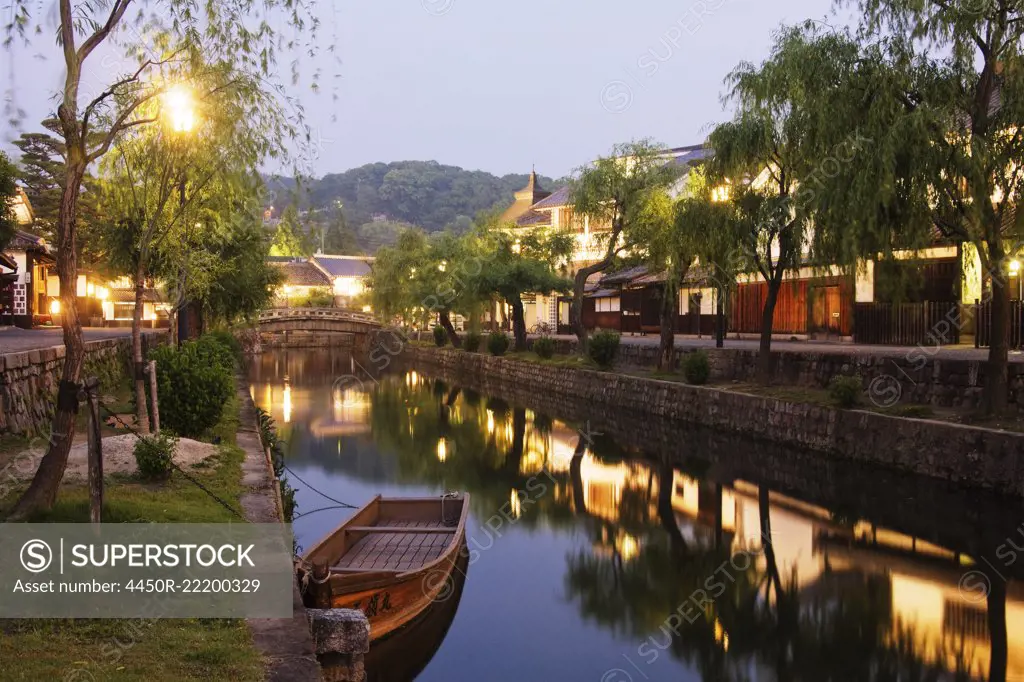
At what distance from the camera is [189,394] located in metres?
13.1

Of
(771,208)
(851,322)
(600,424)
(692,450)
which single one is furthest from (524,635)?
(851,322)

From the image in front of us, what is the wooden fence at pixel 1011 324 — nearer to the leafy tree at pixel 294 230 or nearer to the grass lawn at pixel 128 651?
the leafy tree at pixel 294 230

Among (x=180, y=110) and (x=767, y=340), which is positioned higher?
(x=180, y=110)

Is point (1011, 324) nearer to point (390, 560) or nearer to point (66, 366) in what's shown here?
point (390, 560)

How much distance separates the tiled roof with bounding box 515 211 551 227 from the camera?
52250 millimetres

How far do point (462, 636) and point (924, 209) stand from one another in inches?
385

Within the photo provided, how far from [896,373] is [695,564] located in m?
8.12

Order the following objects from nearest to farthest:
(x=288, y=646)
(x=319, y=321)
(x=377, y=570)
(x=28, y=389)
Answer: (x=288, y=646) → (x=377, y=570) → (x=28, y=389) → (x=319, y=321)

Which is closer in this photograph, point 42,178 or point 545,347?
point 545,347

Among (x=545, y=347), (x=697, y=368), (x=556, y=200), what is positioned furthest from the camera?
(x=556, y=200)

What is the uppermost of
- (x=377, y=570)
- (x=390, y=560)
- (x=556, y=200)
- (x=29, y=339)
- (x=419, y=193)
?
(x=419, y=193)

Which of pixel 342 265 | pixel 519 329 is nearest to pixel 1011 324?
pixel 519 329

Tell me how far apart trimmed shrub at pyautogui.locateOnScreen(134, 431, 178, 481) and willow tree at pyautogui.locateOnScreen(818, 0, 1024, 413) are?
10663mm

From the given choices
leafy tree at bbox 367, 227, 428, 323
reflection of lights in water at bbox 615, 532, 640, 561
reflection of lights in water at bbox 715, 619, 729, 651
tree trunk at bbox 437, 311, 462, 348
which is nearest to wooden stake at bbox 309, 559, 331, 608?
reflection of lights in water at bbox 715, 619, 729, 651
